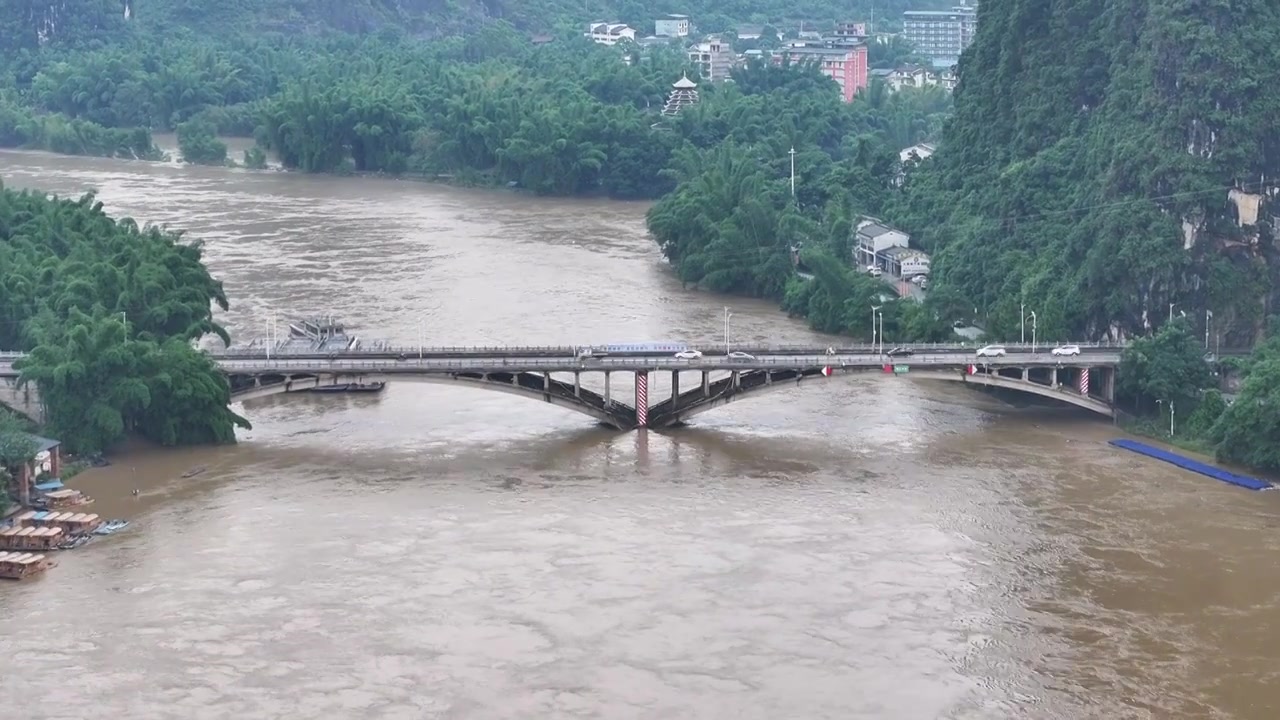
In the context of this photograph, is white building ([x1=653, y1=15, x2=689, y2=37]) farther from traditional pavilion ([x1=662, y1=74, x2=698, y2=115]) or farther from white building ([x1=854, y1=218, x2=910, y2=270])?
white building ([x1=854, y1=218, x2=910, y2=270])

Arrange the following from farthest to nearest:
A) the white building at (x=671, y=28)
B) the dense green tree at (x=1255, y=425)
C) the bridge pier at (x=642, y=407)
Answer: the white building at (x=671, y=28) → the bridge pier at (x=642, y=407) → the dense green tree at (x=1255, y=425)

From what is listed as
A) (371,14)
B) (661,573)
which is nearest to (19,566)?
(661,573)

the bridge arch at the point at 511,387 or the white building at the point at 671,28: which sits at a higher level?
the white building at the point at 671,28

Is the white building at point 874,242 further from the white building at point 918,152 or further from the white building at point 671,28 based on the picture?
the white building at point 671,28

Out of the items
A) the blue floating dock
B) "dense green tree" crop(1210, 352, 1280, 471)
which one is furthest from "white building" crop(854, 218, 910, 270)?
"dense green tree" crop(1210, 352, 1280, 471)

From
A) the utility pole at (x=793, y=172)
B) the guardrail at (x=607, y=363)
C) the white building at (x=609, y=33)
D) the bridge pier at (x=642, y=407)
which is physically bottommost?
the bridge pier at (x=642, y=407)

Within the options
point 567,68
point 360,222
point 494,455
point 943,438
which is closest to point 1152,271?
point 943,438

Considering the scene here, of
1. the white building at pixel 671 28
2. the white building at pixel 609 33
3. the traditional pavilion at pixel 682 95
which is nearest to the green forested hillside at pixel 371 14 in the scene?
the white building at pixel 671 28

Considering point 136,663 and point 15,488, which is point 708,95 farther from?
point 136,663
